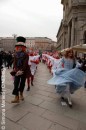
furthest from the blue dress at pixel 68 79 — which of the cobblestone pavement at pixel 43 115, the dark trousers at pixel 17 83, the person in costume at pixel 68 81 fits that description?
the dark trousers at pixel 17 83

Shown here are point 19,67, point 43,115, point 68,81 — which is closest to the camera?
point 43,115

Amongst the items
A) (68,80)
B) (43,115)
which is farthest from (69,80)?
(43,115)

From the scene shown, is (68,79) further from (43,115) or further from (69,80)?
(43,115)

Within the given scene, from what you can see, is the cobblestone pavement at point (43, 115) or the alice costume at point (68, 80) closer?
the cobblestone pavement at point (43, 115)

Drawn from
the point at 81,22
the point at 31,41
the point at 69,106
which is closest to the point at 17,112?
the point at 69,106

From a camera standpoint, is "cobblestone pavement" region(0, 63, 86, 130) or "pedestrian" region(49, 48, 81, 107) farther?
"pedestrian" region(49, 48, 81, 107)

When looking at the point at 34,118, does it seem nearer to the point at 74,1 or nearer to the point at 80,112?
the point at 80,112

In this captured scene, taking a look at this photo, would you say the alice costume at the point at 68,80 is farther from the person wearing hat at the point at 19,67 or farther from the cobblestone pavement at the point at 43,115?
the person wearing hat at the point at 19,67

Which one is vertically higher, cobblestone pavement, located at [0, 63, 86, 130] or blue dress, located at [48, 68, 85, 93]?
blue dress, located at [48, 68, 85, 93]

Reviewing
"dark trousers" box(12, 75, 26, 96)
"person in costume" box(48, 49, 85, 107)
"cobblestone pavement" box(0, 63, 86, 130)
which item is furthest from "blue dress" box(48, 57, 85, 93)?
"dark trousers" box(12, 75, 26, 96)

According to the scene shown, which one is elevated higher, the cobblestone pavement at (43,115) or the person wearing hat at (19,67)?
the person wearing hat at (19,67)

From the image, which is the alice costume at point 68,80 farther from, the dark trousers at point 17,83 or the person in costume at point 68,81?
the dark trousers at point 17,83

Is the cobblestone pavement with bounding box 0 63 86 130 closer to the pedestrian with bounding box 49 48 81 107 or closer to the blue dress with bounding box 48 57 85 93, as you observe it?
the pedestrian with bounding box 49 48 81 107

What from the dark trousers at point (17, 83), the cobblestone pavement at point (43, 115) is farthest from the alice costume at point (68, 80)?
the dark trousers at point (17, 83)
